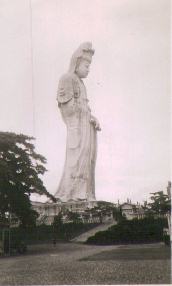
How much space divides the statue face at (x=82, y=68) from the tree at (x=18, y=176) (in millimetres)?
26705

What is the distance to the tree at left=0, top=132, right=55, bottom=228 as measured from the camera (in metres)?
23.6

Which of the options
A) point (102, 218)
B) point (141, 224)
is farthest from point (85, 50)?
point (141, 224)

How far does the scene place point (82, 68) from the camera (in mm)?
51625

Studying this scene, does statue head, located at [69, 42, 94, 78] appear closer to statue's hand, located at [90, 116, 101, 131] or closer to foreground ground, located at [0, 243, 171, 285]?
statue's hand, located at [90, 116, 101, 131]

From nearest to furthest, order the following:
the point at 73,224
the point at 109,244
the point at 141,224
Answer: the point at 109,244
the point at 141,224
the point at 73,224

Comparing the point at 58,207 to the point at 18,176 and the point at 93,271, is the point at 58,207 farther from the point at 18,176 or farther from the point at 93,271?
the point at 93,271

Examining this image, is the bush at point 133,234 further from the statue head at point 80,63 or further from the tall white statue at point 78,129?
the statue head at point 80,63

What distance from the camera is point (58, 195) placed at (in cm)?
4969

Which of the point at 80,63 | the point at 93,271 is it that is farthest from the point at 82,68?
the point at 93,271

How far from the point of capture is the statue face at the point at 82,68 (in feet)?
169

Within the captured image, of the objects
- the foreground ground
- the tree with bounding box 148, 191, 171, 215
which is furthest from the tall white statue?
the foreground ground

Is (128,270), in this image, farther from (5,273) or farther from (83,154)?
(83,154)

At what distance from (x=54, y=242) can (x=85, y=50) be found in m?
25.2

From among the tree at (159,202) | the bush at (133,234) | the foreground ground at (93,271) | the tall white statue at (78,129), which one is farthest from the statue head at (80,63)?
the foreground ground at (93,271)
